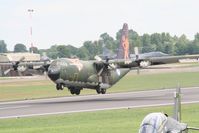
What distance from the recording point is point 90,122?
28.0 metres

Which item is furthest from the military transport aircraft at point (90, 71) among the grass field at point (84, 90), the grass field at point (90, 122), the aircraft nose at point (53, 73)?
the grass field at point (90, 122)

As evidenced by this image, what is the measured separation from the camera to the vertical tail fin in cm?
5925

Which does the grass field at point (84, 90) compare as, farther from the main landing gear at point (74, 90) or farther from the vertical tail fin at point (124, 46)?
the main landing gear at point (74, 90)

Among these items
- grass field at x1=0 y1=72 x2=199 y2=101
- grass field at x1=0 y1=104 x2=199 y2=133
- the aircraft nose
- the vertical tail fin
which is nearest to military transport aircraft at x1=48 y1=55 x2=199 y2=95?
the aircraft nose

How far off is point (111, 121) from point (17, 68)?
26661 mm

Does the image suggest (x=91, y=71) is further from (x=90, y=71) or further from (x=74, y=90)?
(x=74, y=90)

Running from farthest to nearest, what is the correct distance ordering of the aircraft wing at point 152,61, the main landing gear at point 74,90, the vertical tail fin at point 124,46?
the vertical tail fin at point 124,46 → the main landing gear at point 74,90 → the aircraft wing at point 152,61

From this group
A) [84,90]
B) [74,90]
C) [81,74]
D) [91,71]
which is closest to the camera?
[81,74]

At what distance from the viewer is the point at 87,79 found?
5006cm

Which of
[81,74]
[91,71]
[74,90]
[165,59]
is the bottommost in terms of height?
[74,90]

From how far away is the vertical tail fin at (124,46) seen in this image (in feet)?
194

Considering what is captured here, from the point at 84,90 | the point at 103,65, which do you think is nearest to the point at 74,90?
the point at 103,65

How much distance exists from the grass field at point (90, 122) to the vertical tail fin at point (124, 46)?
24487 mm

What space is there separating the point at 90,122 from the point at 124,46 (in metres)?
32.3
